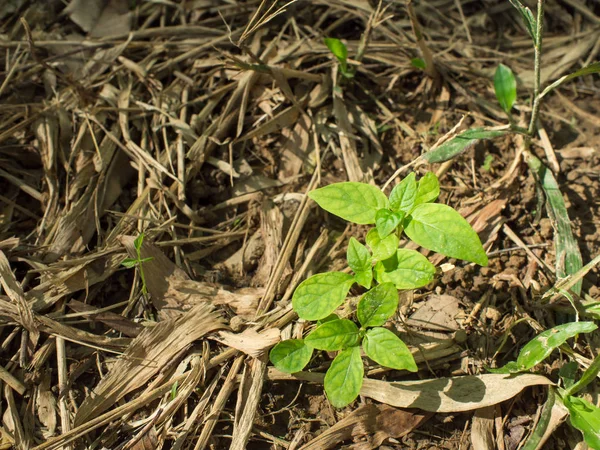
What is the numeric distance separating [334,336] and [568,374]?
2.32 ft

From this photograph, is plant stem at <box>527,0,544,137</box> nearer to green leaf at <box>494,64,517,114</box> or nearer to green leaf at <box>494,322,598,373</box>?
green leaf at <box>494,64,517,114</box>

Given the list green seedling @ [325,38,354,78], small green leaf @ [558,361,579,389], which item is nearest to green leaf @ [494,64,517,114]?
green seedling @ [325,38,354,78]

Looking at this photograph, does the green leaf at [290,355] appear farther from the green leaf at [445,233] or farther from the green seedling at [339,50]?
the green seedling at [339,50]

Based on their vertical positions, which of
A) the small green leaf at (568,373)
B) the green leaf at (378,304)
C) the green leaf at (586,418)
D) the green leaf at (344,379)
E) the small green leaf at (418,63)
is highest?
the small green leaf at (418,63)

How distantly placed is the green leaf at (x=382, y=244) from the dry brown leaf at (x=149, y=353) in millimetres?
555

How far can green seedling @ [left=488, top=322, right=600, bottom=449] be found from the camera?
1426mm

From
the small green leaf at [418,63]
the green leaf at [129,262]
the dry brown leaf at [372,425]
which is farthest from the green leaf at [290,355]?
the small green leaf at [418,63]

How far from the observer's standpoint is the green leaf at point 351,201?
154 centimetres

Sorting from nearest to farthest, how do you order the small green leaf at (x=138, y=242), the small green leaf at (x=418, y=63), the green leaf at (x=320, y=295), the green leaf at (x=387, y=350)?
the green leaf at (x=387, y=350) < the green leaf at (x=320, y=295) < the small green leaf at (x=138, y=242) < the small green leaf at (x=418, y=63)

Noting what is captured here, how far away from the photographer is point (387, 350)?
4.63ft

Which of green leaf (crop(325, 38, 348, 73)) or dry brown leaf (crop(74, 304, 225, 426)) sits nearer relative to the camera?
dry brown leaf (crop(74, 304, 225, 426))

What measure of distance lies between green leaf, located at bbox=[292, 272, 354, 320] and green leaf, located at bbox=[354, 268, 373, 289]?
0.06ft

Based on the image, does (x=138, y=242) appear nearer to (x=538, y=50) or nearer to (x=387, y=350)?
(x=387, y=350)

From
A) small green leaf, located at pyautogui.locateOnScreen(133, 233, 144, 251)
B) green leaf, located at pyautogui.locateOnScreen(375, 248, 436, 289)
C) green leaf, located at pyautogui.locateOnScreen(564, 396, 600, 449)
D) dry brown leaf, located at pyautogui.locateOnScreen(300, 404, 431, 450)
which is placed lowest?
dry brown leaf, located at pyautogui.locateOnScreen(300, 404, 431, 450)
